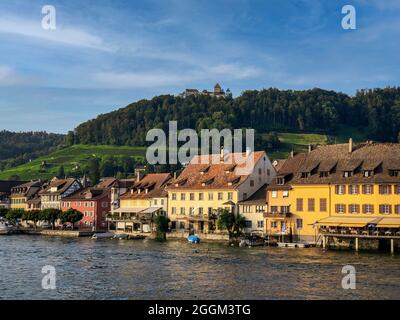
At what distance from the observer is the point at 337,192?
7825cm

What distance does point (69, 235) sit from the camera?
4412 inches

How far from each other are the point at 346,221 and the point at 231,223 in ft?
66.1

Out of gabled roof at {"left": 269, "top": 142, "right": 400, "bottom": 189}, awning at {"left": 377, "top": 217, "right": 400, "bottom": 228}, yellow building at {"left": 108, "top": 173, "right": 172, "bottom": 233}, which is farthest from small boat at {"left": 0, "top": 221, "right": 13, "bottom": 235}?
awning at {"left": 377, "top": 217, "right": 400, "bottom": 228}

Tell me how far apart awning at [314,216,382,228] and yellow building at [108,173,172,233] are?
36864mm

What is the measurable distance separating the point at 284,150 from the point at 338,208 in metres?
111

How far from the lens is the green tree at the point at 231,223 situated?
8956cm

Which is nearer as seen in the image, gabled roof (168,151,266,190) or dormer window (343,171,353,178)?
dormer window (343,171,353,178)

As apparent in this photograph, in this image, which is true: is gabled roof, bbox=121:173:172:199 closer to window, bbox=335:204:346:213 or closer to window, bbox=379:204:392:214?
window, bbox=335:204:346:213

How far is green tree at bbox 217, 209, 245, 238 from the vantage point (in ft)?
294

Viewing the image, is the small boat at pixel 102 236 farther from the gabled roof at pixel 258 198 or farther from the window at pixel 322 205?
the window at pixel 322 205

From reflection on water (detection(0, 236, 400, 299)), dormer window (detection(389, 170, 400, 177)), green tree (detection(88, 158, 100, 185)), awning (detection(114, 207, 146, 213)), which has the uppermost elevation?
green tree (detection(88, 158, 100, 185))

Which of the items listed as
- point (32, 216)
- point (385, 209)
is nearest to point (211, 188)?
point (385, 209)

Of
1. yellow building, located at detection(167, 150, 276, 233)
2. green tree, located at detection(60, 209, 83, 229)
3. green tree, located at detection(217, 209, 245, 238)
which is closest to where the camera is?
green tree, located at detection(217, 209, 245, 238)

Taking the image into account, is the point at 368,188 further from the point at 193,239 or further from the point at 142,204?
the point at 142,204
